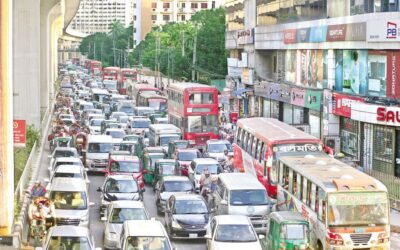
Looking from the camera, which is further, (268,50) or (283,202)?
(268,50)

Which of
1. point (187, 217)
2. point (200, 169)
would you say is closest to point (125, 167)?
point (200, 169)

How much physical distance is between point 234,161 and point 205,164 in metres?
2.97

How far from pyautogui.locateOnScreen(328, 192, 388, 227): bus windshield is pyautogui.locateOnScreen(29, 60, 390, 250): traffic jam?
0.08 feet

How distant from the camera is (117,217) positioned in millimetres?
25844

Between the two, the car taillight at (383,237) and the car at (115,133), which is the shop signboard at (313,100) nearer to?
the car at (115,133)

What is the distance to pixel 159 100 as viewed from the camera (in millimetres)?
71500

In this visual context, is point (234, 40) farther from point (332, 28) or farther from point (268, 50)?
point (332, 28)

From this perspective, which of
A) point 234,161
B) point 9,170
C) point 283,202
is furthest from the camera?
point 234,161

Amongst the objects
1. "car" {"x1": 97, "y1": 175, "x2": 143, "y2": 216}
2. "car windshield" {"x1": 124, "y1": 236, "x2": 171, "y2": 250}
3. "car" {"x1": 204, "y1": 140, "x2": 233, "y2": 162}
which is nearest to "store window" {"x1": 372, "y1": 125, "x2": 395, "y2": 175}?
"car" {"x1": 204, "y1": 140, "x2": 233, "y2": 162}

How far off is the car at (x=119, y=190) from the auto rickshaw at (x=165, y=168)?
550 centimetres

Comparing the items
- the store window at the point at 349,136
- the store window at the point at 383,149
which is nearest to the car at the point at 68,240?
the store window at the point at 383,149

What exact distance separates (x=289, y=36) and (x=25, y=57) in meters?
17.1

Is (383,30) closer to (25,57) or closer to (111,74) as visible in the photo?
(25,57)

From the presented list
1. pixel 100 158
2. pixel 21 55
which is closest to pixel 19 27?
pixel 21 55
